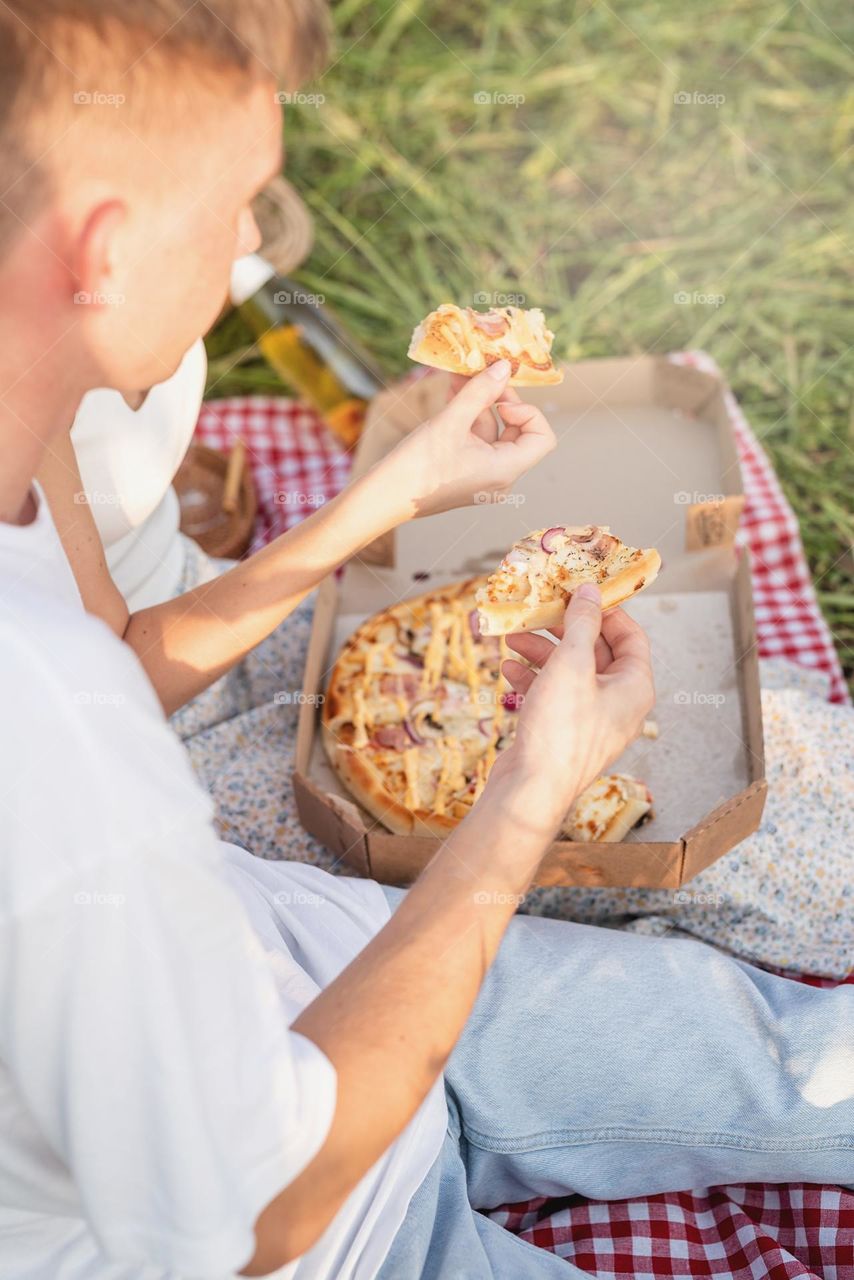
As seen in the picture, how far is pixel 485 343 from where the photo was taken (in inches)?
90.4

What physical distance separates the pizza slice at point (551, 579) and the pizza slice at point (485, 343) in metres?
0.33

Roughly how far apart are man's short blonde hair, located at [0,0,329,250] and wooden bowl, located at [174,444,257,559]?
240 centimetres

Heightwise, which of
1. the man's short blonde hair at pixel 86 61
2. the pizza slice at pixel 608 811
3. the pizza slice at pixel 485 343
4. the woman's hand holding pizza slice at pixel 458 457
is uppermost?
the man's short blonde hair at pixel 86 61

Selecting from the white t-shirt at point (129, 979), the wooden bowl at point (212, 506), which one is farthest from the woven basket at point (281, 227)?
the white t-shirt at point (129, 979)

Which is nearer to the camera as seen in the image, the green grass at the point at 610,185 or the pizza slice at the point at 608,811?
the pizza slice at the point at 608,811

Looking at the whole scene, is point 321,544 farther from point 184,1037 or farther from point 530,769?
point 184,1037

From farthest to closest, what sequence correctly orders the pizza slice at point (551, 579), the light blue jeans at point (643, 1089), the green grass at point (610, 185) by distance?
1. the green grass at point (610, 185)
2. the pizza slice at point (551, 579)
3. the light blue jeans at point (643, 1089)

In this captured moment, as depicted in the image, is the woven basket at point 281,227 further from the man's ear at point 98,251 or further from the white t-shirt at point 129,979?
the white t-shirt at point 129,979

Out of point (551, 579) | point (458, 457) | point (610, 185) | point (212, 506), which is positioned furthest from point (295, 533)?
point (610, 185)

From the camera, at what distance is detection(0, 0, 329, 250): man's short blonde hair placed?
1.12 meters

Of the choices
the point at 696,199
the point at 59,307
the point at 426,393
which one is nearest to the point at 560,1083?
the point at 59,307

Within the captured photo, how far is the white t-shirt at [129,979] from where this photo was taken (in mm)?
1104

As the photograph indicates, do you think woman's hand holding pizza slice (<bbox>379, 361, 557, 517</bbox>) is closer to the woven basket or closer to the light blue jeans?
the light blue jeans

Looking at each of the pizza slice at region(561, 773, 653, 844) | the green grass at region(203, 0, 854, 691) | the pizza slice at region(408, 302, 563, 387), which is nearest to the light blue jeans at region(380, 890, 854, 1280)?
the pizza slice at region(561, 773, 653, 844)
